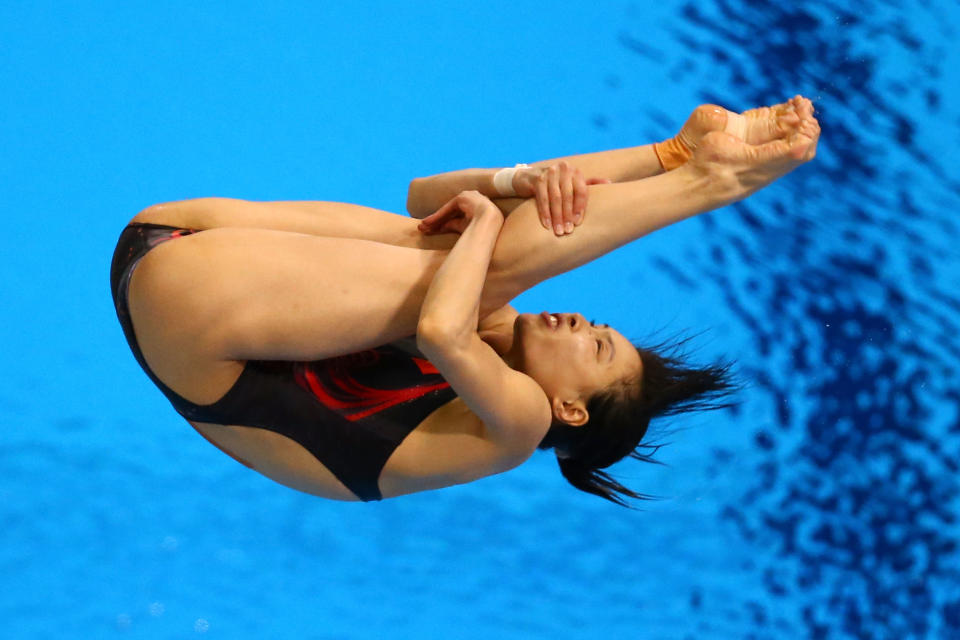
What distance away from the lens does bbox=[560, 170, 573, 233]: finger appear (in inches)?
54.9

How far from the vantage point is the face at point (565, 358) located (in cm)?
156

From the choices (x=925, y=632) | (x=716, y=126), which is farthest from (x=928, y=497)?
(x=716, y=126)

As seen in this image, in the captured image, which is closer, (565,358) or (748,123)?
(748,123)

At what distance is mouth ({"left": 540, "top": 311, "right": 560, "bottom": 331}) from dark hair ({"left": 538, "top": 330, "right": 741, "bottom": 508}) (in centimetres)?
14

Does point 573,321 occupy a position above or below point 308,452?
above

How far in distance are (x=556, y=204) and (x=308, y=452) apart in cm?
53

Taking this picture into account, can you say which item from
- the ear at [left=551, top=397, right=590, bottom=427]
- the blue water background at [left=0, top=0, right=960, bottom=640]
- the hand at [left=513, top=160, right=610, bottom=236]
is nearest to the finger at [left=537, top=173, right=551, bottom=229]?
the hand at [left=513, top=160, right=610, bottom=236]

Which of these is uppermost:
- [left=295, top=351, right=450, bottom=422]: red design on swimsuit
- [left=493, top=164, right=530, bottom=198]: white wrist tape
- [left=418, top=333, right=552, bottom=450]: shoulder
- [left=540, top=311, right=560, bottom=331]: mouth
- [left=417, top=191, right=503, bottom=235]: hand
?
[left=493, top=164, right=530, bottom=198]: white wrist tape

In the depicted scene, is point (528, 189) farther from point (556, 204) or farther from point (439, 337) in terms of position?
point (439, 337)

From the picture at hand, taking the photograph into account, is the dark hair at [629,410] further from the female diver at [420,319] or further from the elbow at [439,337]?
the elbow at [439,337]

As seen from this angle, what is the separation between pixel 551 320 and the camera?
5.10ft

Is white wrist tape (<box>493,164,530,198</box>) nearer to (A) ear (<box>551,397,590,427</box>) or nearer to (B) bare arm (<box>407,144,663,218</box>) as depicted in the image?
(B) bare arm (<box>407,144,663,218</box>)

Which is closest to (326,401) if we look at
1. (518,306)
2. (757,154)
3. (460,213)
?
(460,213)

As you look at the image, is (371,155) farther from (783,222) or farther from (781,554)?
(781,554)
